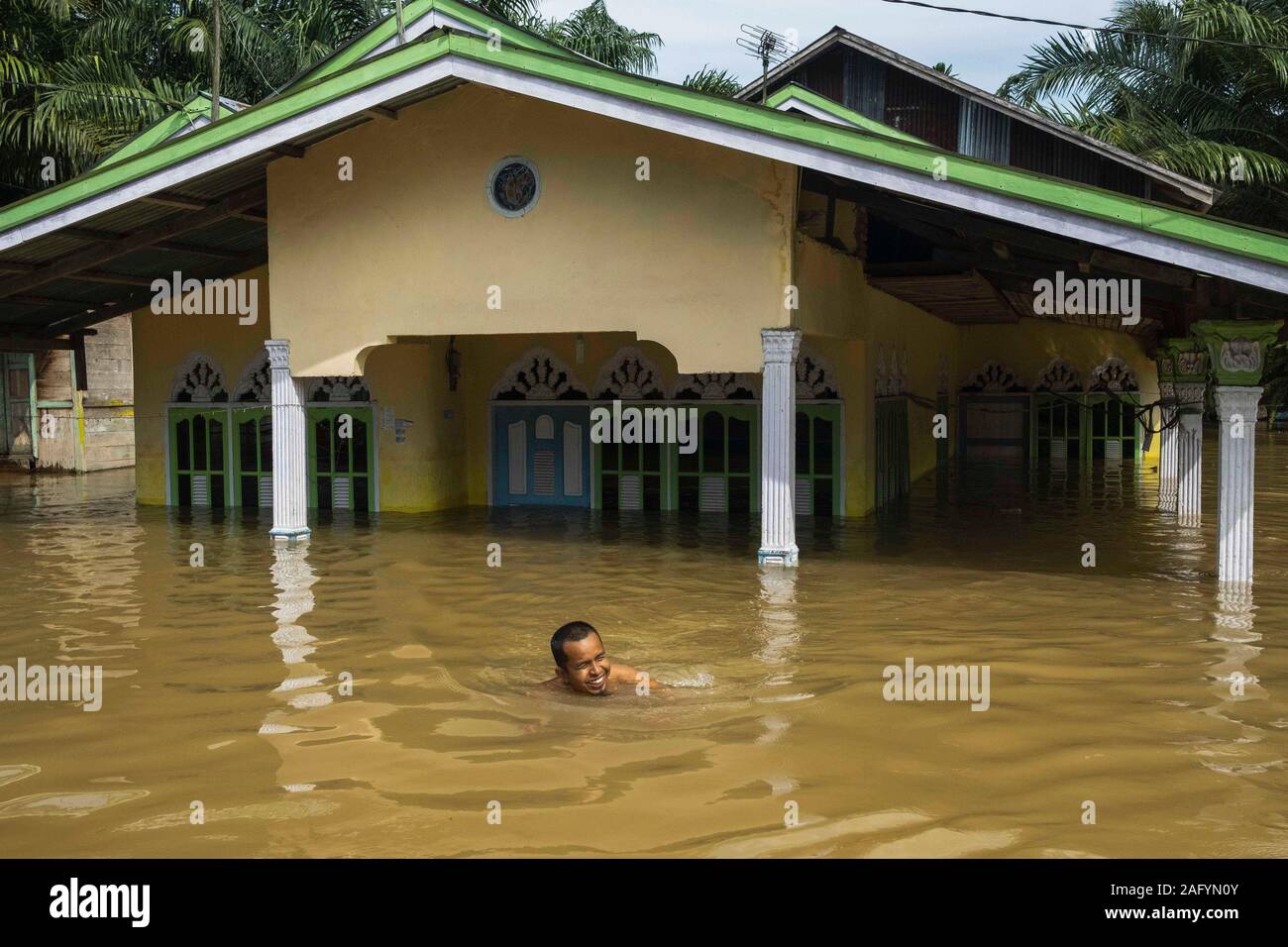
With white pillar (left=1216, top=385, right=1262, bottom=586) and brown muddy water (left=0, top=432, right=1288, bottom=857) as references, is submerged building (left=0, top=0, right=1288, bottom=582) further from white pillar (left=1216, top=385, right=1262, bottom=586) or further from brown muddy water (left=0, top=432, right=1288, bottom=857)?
brown muddy water (left=0, top=432, right=1288, bottom=857)

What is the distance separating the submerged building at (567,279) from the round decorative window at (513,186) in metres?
0.03

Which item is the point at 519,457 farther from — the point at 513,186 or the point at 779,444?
the point at 779,444

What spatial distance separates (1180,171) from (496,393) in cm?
1381

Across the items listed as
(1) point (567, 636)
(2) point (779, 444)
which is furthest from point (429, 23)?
(1) point (567, 636)

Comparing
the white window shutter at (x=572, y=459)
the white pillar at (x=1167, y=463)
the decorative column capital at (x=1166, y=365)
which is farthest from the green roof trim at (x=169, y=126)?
the white pillar at (x=1167, y=463)

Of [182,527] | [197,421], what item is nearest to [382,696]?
[182,527]

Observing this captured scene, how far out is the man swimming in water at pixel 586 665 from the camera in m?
6.91

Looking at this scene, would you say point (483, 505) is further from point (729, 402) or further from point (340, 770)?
point (340, 770)

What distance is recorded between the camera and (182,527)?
52.1ft

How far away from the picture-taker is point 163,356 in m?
18.1

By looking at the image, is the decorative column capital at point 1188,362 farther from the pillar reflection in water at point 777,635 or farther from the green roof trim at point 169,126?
the green roof trim at point 169,126

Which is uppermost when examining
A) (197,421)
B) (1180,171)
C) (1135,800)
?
(1180,171)

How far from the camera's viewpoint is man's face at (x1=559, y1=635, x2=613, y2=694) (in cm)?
690

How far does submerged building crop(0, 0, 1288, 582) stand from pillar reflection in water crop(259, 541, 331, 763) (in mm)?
1573
